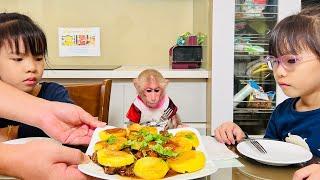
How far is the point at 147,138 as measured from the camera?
0.74 m

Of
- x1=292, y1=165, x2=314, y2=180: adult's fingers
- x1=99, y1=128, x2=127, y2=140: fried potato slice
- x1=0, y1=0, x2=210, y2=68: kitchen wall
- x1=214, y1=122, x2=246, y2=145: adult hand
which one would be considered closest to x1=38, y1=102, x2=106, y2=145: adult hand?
x1=99, y1=128, x2=127, y2=140: fried potato slice

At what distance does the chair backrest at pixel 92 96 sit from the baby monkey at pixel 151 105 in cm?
42

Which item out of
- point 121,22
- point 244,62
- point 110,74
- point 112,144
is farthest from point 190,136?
point 121,22

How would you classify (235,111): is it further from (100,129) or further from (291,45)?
(100,129)

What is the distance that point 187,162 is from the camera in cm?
66

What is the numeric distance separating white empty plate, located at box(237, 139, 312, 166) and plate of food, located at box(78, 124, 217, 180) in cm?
16

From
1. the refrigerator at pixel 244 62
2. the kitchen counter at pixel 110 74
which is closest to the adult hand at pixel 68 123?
the kitchen counter at pixel 110 74

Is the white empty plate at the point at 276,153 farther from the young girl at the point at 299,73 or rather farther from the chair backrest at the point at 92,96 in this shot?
the chair backrest at the point at 92,96

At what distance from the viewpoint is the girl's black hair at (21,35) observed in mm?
1293

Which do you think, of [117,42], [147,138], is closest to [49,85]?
[147,138]

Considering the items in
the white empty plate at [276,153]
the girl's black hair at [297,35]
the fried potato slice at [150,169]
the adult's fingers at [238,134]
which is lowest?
the white empty plate at [276,153]

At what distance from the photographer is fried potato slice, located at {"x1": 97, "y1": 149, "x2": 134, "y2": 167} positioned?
0.64m

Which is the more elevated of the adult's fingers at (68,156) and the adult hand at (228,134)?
the adult's fingers at (68,156)

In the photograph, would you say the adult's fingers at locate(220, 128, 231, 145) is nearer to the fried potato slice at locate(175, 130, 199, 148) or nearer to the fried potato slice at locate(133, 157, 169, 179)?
the fried potato slice at locate(175, 130, 199, 148)
